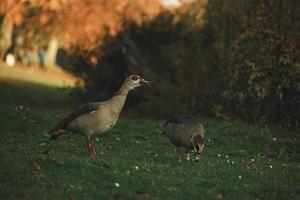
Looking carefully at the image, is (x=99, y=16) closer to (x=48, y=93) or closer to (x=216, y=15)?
(x=48, y=93)

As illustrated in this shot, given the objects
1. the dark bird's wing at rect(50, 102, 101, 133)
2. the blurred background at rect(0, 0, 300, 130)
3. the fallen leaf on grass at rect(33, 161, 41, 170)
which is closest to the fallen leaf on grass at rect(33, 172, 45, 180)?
the fallen leaf on grass at rect(33, 161, 41, 170)

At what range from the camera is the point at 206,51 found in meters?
32.5

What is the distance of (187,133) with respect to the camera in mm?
16672

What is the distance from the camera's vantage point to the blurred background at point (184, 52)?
26609mm

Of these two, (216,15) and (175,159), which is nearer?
(175,159)

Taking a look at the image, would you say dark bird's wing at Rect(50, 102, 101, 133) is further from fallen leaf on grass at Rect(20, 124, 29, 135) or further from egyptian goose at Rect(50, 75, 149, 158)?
fallen leaf on grass at Rect(20, 124, 29, 135)

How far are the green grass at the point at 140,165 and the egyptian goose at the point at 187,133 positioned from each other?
0.48 meters

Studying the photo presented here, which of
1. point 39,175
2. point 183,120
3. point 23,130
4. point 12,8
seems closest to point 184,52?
point 23,130

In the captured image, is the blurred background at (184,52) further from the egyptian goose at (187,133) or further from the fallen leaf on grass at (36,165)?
the fallen leaf on grass at (36,165)

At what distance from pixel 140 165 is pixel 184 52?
1850 centimetres

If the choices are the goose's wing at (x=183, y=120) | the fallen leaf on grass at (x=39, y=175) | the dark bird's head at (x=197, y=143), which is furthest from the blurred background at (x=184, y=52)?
the fallen leaf on grass at (x=39, y=175)

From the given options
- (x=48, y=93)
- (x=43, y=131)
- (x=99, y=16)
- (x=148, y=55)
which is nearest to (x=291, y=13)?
(x=43, y=131)

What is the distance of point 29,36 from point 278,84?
39855mm

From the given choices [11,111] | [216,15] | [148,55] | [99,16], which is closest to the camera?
[11,111]
